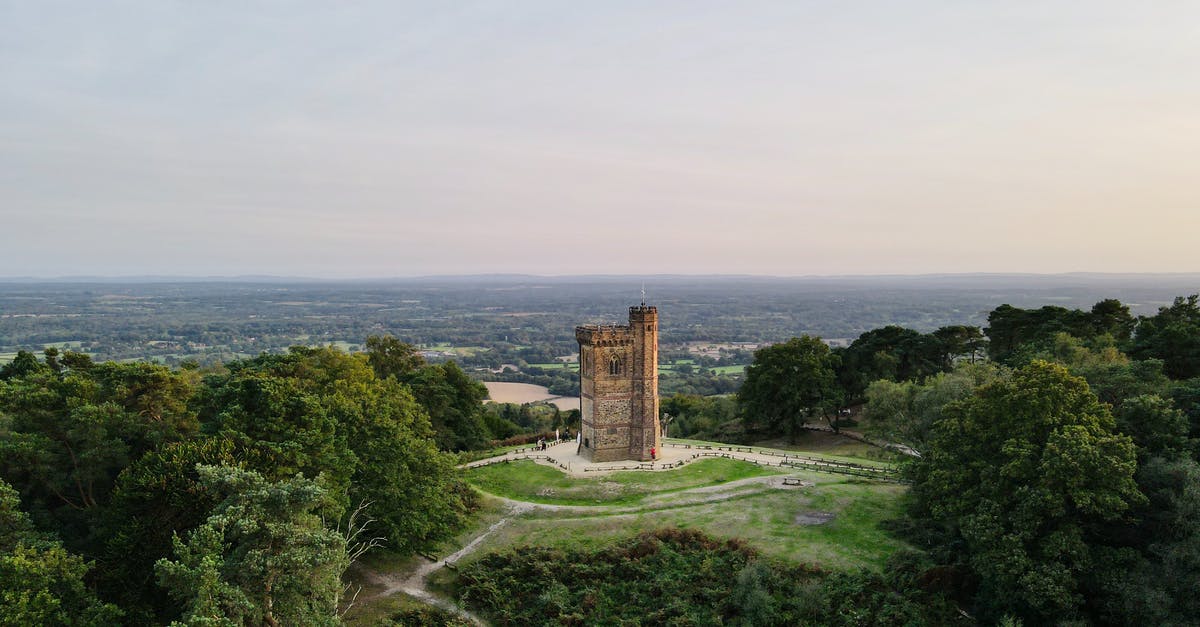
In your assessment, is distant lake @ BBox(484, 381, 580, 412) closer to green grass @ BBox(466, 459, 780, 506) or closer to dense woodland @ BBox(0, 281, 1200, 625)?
green grass @ BBox(466, 459, 780, 506)

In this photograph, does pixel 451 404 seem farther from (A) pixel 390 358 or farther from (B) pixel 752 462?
(B) pixel 752 462

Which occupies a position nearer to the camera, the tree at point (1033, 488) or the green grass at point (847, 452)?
the tree at point (1033, 488)

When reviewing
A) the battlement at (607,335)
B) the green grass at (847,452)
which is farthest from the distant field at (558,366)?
the battlement at (607,335)

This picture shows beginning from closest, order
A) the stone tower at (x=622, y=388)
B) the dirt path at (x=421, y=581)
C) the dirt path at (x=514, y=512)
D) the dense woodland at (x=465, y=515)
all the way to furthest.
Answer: the dense woodland at (x=465, y=515)
the dirt path at (x=421, y=581)
the dirt path at (x=514, y=512)
the stone tower at (x=622, y=388)

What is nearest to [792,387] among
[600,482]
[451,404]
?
[600,482]

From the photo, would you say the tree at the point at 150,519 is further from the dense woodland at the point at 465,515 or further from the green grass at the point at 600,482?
the green grass at the point at 600,482

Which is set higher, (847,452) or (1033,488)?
(1033,488)
